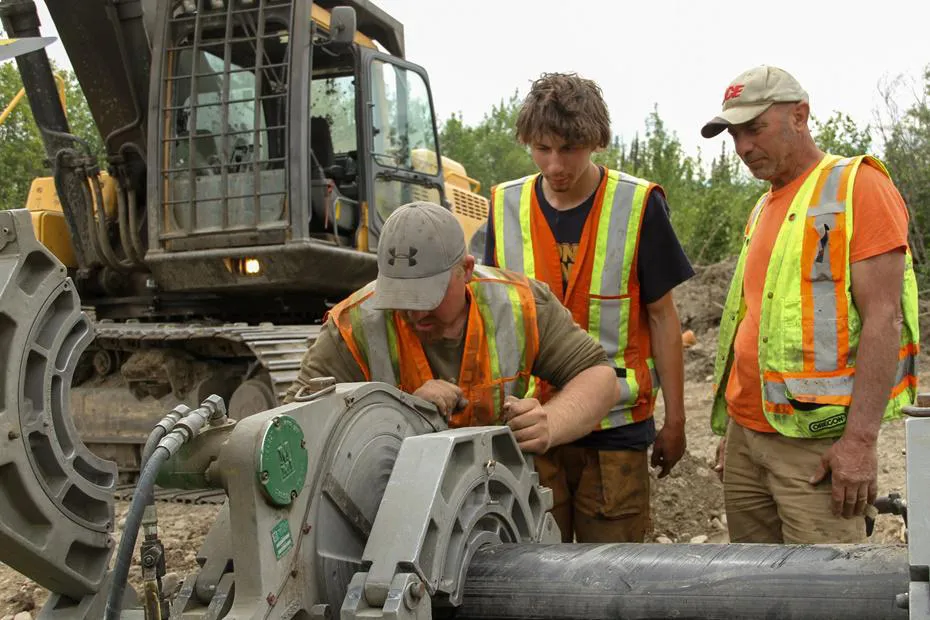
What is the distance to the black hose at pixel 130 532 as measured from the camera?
1786 millimetres

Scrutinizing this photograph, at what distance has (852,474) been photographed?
312 cm

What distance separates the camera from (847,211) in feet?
10.5

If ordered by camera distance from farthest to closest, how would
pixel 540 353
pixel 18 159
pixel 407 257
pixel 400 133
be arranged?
pixel 18 159
pixel 400 133
pixel 540 353
pixel 407 257

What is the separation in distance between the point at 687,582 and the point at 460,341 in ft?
3.88

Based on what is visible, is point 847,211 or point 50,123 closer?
point 847,211

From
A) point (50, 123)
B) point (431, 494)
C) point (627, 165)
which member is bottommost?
point (431, 494)

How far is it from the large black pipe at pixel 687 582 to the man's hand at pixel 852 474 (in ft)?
3.87

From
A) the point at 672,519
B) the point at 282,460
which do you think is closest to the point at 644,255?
the point at 282,460

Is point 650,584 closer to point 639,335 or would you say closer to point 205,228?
point 639,335

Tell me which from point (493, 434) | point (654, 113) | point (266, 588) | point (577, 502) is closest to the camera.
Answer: point (266, 588)

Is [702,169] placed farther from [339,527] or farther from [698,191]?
[339,527]

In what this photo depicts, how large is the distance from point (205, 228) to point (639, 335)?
163 inches

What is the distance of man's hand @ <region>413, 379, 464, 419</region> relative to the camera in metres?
2.63

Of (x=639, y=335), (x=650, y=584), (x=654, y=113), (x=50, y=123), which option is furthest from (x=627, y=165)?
(x=650, y=584)
